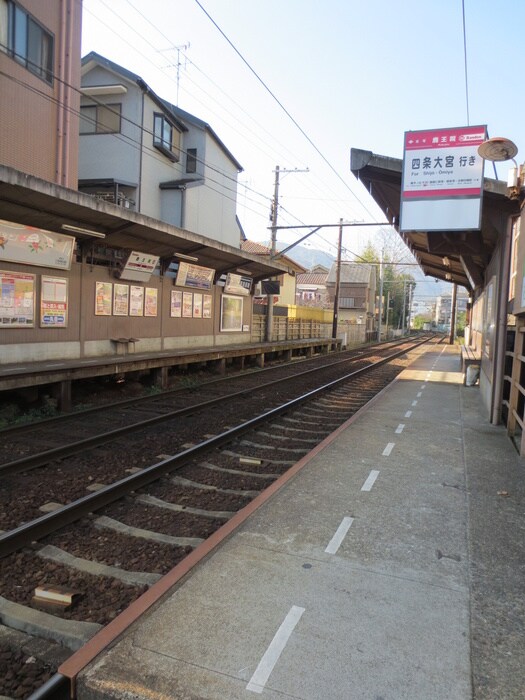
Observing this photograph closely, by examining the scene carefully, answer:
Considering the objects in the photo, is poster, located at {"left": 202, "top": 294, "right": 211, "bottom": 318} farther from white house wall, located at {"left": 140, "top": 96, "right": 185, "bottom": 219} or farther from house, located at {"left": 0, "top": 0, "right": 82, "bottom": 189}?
white house wall, located at {"left": 140, "top": 96, "right": 185, "bottom": 219}

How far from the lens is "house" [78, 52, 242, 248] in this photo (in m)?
22.5

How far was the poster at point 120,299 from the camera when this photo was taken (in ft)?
44.6

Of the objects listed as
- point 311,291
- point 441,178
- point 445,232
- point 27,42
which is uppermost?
point 27,42

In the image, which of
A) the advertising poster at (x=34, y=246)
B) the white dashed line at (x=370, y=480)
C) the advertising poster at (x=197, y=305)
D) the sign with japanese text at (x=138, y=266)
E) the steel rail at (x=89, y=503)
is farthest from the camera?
the advertising poster at (x=197, y=305)

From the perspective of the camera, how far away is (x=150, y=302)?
15.2 m

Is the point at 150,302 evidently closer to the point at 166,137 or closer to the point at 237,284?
the point at 237,284

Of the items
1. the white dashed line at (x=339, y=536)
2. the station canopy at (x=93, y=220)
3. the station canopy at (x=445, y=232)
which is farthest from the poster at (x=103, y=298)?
the white dashed line at (x=339, y=536)

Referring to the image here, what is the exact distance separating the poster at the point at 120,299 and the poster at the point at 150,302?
37.3 inches

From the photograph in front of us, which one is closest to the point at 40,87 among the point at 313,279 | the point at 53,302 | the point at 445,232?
the point at 53,302

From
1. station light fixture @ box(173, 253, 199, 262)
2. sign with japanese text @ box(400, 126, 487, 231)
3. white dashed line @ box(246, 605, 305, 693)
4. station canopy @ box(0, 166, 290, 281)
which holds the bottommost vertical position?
white dashed line @ box(246, 605, 305, 693)

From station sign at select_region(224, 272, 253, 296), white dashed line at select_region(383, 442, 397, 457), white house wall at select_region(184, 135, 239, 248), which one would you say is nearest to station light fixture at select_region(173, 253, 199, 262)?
station sign at select_region(224, 272, 253, 296)

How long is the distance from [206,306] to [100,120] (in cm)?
1125

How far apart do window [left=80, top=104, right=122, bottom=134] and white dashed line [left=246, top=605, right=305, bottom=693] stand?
77.1ft

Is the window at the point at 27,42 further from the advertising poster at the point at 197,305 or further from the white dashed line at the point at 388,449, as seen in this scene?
the white dashed line at the point at 388,449
